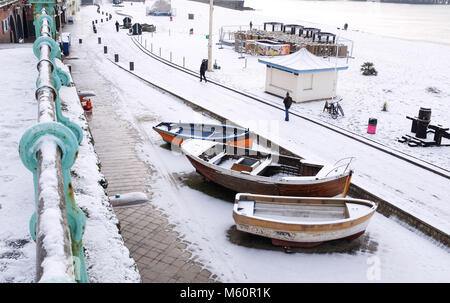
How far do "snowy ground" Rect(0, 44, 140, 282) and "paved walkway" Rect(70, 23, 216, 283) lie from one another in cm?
328

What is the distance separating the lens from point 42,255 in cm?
212

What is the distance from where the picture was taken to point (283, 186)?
11.3 metres

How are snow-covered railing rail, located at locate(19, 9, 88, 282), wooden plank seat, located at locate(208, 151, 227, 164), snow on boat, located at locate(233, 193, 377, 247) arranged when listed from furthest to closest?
1. wooden plank seat, located at locate(208, 151, 227, 164)
2. snow on boat, located at locate(233, 193, 377, 247)
3. snow-covered railing rail, located at locate(19, 9, 88, 282)

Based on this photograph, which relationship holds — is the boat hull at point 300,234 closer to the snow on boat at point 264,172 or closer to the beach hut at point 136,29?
the snow on boat at point 264,172

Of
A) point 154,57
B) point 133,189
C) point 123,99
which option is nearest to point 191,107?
point 123,99

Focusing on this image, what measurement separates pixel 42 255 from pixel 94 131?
50.0ft

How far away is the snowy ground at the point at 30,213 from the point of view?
3.67m

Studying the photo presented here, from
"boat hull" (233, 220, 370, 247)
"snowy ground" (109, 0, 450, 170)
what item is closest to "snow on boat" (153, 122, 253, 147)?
"boat hull" (233, 220, 370, 247)

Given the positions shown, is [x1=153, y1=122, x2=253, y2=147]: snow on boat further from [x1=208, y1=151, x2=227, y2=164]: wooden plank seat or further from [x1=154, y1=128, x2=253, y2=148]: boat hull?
[x1=208, y1=151, x2=227, y2=164]: wooden plank seat

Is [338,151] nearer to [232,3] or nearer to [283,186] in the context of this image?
[283,186]

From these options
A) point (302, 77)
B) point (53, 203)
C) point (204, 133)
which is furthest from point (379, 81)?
point (53, 203)

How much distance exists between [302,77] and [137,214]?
14335 mm

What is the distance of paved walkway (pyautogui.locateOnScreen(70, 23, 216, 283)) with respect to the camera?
863 cm
